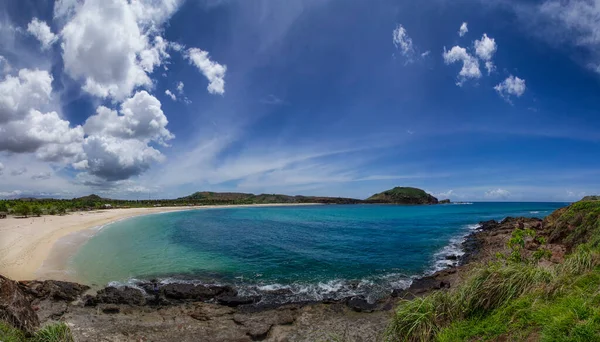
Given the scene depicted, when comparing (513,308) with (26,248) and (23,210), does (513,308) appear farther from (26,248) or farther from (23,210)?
(23,210)

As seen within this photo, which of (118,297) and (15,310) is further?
(118,297)

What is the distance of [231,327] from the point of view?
11.1 m

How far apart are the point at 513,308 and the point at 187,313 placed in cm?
1238

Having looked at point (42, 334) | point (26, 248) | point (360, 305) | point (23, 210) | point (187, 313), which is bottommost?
point (187, 313)

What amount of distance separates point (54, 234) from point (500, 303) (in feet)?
144

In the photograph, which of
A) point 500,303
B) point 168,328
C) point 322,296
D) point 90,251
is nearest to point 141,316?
point 168,328

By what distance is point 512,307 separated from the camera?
6137 millimetres

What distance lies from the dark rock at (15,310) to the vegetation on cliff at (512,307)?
1080cm

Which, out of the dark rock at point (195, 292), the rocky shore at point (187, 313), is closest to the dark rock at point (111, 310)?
the rocky shore at point (187, 313)

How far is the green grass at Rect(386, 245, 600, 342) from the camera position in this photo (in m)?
4.93

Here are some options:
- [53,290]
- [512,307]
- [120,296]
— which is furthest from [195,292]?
[512,307]

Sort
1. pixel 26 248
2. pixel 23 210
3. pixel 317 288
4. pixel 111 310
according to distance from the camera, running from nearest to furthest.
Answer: pixel 111 310 → pixel 317 288 → pixel 26 248 → pixel 23 210

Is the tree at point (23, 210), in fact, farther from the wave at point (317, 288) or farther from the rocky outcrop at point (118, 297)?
the rocky outcrop at point (118, 297)

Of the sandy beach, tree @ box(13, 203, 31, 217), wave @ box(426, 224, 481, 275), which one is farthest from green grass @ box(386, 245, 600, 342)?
tree @ box(13, 203, 31, 217)
